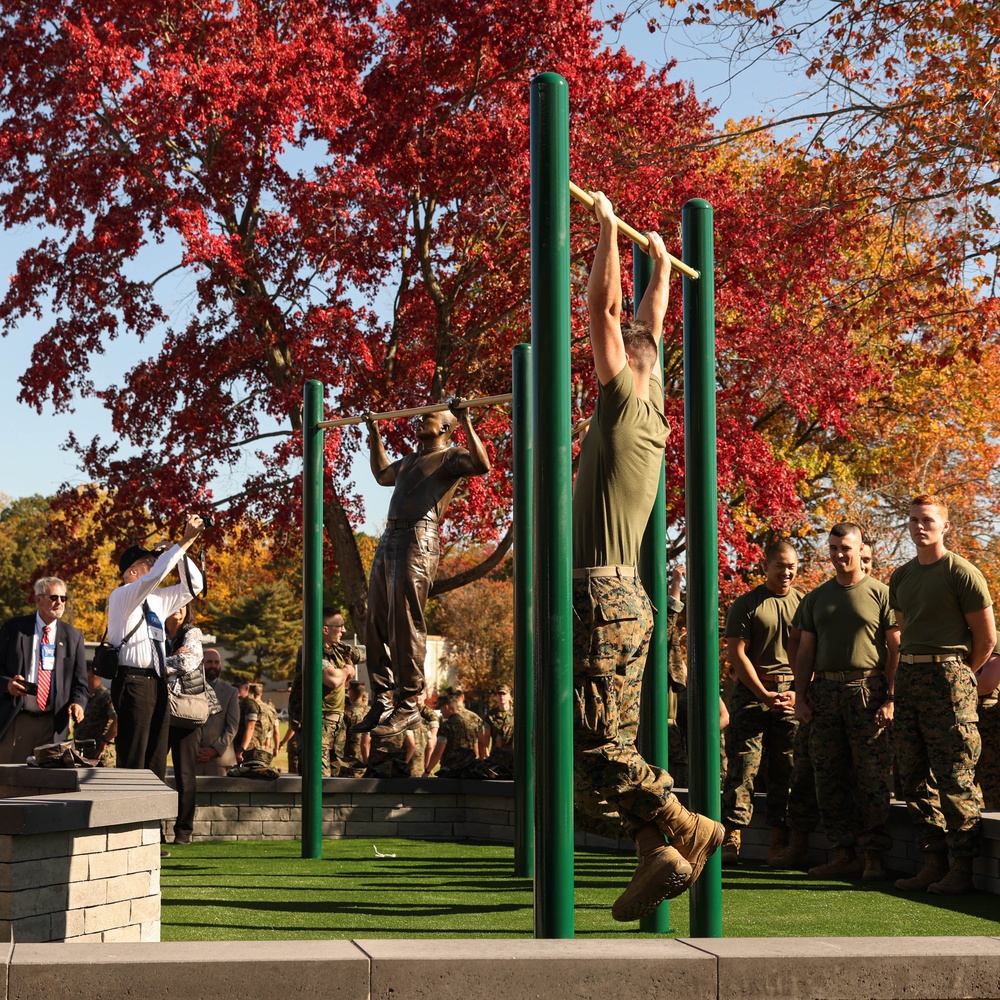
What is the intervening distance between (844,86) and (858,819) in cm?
683

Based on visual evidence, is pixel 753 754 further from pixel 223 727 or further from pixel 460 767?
pixel 223 727

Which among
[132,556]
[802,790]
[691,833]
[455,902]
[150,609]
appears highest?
[132,556]

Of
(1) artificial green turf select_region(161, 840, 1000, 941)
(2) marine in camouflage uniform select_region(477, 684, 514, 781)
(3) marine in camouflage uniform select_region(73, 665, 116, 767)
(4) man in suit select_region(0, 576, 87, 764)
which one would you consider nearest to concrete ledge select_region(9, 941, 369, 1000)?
(1) artificial green turf select_region(161, 840, 1000, 941)

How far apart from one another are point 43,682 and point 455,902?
3.30 meters

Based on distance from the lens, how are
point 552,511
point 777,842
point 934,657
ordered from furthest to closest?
1. point 777,842
2. point 934,657
3. point 552,511

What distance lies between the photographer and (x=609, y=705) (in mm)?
4570

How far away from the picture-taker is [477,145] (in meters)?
15.6

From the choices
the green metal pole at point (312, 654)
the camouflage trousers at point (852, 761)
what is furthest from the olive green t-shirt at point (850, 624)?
the green metal pole at point (312, 654)

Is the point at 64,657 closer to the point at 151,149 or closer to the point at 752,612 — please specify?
the point at 752,612

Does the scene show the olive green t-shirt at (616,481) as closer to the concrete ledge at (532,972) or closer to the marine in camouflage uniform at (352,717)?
the concrete ledge at (532,972)

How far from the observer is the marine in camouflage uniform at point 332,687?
11969mm

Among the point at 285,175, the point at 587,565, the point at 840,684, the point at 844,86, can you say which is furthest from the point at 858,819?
the point at 285,175

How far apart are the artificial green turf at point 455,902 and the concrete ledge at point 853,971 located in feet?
6.98

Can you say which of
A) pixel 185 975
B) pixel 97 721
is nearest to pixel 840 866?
pixel 185 975
